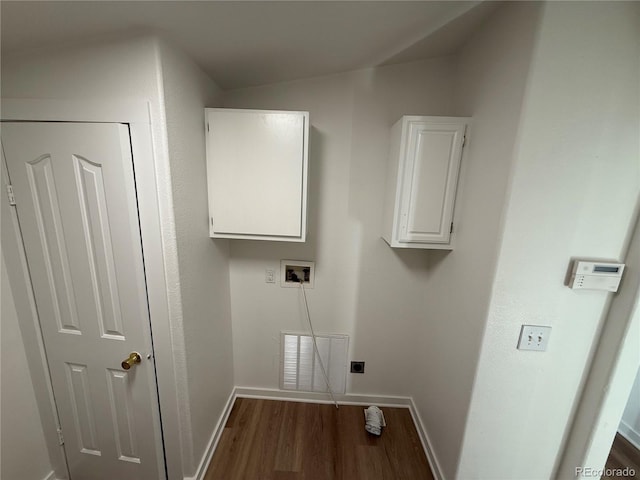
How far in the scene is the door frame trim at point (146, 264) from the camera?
0.96 metres

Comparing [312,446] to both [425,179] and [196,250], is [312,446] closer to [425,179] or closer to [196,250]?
[196,250]

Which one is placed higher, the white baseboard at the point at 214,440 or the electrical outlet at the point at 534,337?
the electrical outlet at the point at 534,337

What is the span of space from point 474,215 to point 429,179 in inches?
11.3

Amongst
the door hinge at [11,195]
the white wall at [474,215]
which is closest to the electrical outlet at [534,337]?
the white wall at [474,215]

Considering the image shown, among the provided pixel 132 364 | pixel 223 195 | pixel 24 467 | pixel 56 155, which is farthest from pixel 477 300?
pixel 24 467

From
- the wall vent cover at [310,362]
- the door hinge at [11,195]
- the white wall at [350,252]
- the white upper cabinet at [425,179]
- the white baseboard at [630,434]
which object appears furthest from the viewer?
the wall vent cover at [310,362]

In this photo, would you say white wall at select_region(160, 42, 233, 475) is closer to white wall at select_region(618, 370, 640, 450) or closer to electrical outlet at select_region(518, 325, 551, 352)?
electrical outlet at select_region(518, 325, 551, 352)

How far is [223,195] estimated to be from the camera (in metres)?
1.35

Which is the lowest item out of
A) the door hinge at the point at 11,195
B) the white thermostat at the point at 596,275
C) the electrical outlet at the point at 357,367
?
the electrical outlet at the point at 357,367

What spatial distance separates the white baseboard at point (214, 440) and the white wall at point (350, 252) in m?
0.16

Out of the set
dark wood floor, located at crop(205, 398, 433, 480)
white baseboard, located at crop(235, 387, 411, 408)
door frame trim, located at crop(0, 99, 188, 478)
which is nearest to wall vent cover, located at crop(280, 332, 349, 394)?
white baseboard, located at crop(235, 387, 411, 408)

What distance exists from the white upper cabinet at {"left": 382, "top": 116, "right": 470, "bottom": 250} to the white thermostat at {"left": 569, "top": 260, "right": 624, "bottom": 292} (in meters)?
0.50

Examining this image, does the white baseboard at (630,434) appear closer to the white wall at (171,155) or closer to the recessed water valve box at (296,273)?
the recessed water valve box at (296,273)

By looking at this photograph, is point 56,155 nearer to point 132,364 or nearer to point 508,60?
point 132,364
